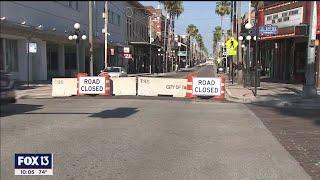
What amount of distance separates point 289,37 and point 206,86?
10.6 m

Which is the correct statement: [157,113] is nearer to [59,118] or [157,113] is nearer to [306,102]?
[59,118]

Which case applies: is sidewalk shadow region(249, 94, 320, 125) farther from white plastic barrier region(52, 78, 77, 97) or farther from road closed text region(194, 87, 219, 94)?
white plastic barrier region(52, 78, 77, 97)

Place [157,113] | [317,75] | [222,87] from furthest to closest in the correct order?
[317,75], [222,87], [157,113]

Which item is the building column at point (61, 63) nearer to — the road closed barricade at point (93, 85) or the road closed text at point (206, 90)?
the road closed barricade at point (93, 85)

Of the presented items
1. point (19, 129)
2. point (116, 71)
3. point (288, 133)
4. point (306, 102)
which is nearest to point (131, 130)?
point (19, 129)

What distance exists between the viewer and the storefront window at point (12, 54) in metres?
33.4

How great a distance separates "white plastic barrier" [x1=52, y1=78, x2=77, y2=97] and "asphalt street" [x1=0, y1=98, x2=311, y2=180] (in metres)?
8.15

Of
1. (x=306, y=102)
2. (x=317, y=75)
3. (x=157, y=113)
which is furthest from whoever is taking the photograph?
(x=317, y=75)

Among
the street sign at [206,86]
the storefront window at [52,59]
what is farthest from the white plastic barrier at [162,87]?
the storefront window at [52,59]

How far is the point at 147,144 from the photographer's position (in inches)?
413

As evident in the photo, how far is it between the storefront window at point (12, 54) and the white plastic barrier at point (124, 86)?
1008 cm

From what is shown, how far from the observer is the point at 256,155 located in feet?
30.9

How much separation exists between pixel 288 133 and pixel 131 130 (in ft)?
12.2

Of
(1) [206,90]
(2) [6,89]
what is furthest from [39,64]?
(2) [6,89]
